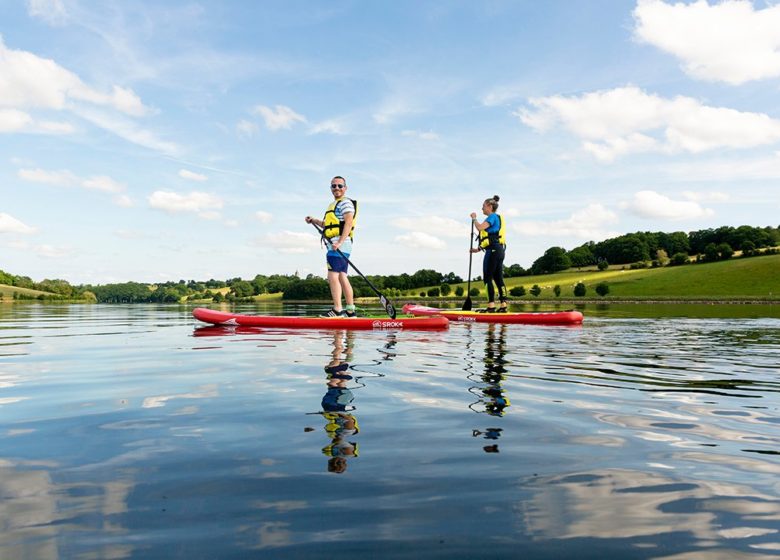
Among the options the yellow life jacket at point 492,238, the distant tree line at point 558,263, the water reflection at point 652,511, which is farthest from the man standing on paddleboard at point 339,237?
the distant tree line at point 558,263

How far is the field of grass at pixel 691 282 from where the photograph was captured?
277 ft

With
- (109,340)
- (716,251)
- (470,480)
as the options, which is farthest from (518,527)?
(716,251)

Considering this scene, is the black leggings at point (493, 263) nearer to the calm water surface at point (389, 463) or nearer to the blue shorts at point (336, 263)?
the blue shorts at point (336, 263)

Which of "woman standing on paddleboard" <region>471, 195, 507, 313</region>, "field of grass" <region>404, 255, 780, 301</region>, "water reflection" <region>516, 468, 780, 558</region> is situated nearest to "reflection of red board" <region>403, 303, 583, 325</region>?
"woman standing on paddleboard" <region>471, 195, 507, 313</region>

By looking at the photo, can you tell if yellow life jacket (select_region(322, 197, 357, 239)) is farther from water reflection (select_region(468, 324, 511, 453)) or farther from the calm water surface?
the calm water surface

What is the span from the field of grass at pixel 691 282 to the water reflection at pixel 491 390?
76663 mm

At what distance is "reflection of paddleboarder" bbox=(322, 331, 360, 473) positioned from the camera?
3594 mm

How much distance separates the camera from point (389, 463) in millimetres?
3434

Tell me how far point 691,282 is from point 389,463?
103 metres

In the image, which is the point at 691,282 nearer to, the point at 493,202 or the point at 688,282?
the point at 688,282

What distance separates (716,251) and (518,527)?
138708mm

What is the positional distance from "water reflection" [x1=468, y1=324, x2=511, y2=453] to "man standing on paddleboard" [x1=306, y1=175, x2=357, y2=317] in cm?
637

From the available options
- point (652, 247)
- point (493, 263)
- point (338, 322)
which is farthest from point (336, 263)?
point (652, 247)

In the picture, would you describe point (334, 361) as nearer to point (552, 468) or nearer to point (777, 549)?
point (552, 468)
